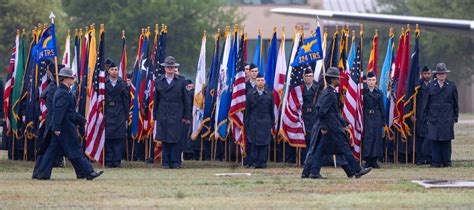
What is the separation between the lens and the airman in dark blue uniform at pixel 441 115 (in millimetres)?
23031

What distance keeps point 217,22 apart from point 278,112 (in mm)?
35829

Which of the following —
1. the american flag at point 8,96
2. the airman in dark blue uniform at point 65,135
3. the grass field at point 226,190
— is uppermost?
the american flag at point 8,96

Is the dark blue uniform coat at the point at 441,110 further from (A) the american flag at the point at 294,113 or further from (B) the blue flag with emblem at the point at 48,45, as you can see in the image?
(B) the blue flag with emblem at the point at 48,45

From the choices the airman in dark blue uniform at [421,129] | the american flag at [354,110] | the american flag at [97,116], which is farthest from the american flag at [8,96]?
the airman in dark blue uniform at [421,129]

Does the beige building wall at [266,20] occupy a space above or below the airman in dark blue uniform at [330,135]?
above

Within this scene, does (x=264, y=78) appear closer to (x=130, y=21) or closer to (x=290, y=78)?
(x=290, y=78)

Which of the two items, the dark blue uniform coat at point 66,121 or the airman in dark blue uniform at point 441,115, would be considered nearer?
the dark blue uniform coat at point 66,121

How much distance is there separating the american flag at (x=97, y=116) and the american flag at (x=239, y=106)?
7.03 ft

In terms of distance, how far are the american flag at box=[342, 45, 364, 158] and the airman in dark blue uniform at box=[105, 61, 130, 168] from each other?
356 centimetres

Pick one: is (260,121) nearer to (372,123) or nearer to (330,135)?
(372,123)

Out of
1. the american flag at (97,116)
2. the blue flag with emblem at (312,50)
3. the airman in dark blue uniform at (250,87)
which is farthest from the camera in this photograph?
the airman in dark blue uniform at (250,87)

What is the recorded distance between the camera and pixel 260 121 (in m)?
23.2

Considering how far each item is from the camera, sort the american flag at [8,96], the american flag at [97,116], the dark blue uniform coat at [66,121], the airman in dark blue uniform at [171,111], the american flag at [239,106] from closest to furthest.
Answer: the dark blue uniform coat at [66,121] < the airman in dark blue uniform at [171,111] < the american flag at [97,116] < the american flag at [239,106] < the american flag at [8,96]

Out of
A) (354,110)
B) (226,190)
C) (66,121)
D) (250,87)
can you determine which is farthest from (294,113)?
(226,190)
